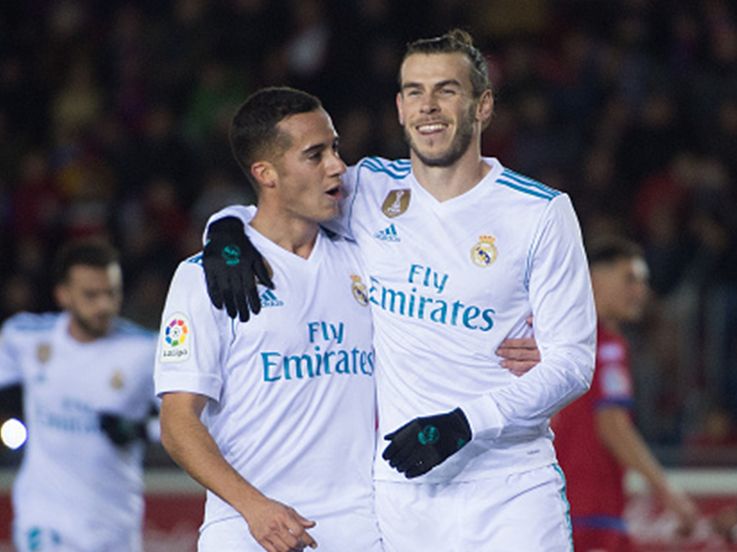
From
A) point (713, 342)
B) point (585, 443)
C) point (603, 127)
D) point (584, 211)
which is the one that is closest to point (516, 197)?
point (585, 443)

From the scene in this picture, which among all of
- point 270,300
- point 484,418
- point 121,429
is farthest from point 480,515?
point 121,429

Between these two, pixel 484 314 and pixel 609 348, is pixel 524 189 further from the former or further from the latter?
pixel 609 348

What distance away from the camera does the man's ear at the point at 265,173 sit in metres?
5.59

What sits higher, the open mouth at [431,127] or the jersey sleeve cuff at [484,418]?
the open mouth at [431,127]

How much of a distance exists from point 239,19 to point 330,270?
875 cm

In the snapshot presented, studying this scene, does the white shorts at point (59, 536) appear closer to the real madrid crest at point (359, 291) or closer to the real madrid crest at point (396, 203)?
the real madrid crest at point (359, 291)

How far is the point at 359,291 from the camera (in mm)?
5574

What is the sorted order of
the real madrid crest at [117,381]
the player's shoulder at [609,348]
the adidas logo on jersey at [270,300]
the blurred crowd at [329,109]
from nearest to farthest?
the adidas logo on jersey at [270,300] < the player's shoulder at [609,348] < the real madrid crest at [117,381] < the blurred crowd at [329,109]

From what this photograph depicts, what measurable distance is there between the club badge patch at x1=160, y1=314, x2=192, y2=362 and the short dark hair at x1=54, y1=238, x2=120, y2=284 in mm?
3133

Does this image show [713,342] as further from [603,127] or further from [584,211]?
[603,127]

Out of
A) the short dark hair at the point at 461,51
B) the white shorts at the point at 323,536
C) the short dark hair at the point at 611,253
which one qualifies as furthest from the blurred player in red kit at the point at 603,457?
the short dark hair at the point at 461,51

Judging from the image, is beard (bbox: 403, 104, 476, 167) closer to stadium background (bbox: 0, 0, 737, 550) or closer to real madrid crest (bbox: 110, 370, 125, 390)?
real madrid crest (bbox: 110, 370, 125, 390)

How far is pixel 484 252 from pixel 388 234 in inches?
14.8

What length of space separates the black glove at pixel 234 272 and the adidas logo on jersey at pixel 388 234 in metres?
0.42
